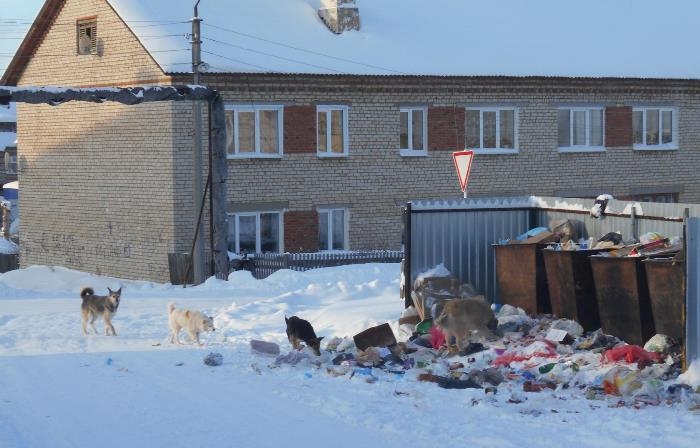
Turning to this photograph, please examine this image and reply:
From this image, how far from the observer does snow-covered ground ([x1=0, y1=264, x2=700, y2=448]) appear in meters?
10.0

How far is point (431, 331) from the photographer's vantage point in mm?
14422

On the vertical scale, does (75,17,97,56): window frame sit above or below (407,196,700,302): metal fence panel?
above

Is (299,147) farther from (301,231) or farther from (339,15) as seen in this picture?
(339,15)

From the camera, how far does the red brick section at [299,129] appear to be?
2805 centimetres

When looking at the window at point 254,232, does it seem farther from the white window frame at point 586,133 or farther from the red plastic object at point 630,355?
the red plastic object at point 630,355

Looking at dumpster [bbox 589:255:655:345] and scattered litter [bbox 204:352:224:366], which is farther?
scattered litter [bbox 204:352:224:366]

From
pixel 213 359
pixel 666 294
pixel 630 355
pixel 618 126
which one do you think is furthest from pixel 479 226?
pixel 618 126

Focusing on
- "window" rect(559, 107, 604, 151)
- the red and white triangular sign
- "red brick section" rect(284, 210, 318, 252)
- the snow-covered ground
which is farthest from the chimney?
the snow-covered ground

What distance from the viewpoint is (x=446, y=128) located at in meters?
30.0

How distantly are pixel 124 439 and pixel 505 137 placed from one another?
2212cm

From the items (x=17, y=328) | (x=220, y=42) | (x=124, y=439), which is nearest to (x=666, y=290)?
(x=124, y=439)

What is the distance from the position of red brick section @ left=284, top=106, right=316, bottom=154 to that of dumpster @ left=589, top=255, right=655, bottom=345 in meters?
Result: 14.9

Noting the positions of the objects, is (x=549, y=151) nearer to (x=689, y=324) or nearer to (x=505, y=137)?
(x=505, y=137)

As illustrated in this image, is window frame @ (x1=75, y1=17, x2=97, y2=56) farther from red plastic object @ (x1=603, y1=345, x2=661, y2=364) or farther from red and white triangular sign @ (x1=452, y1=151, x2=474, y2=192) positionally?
red plastic object @ (x1=603, y1=345, x2=661, y2=364)
